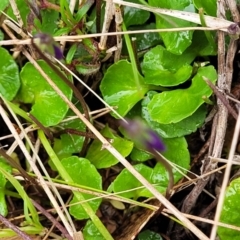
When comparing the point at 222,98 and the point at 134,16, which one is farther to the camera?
the point at 134,16

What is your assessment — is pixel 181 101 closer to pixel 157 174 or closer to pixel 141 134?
pixel 157 174

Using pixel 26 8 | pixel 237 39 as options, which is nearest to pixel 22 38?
pixel 26 8

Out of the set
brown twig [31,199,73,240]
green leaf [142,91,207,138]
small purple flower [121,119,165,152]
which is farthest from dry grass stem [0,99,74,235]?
small purple flower [121,119,165,152]

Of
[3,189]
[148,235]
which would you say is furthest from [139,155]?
[3,189]

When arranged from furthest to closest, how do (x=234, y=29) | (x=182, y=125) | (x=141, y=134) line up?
(x=182, y=125), (x=234, y=29), (x=141, y=134)

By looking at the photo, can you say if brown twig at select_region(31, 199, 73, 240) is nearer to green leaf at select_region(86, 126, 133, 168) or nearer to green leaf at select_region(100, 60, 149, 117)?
green leaf at select_region(86, 126, 133, 168)

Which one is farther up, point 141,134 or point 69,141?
point 141,134

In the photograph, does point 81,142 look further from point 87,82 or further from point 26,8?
point 26,8
